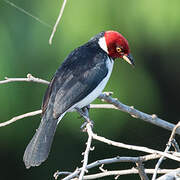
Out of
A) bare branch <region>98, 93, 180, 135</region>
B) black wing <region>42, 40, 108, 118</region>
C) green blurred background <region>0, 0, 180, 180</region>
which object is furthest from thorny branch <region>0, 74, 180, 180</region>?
green blurred background <region>0, 0, 180, 180</region>

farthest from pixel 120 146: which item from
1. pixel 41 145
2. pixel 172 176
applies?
pixel 41 145

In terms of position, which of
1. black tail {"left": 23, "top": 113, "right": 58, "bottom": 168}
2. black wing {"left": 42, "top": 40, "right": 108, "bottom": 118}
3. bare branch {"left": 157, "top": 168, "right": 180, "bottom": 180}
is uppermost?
black wing {"left": 42, "top": 40, "right": 108, "bottom": 118}

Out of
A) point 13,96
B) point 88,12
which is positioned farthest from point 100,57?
point 13,96

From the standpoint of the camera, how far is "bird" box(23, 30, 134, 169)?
3.05m

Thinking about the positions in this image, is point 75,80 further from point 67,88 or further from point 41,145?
point 41,145

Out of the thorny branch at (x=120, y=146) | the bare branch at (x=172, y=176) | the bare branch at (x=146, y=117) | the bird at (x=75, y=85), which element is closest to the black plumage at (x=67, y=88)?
the bird at (x=75, y=85)

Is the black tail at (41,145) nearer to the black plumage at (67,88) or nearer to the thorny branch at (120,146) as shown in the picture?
the black plumage at (67,88)

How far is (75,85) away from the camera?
3.21 metres

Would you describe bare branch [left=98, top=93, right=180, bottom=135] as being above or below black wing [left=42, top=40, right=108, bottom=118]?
below

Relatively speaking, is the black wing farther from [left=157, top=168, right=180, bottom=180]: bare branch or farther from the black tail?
[left=157, top=168, right=180, bottom=180]: bare branch

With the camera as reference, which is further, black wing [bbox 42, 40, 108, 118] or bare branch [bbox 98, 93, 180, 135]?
black wing [bbox 42, 40, 108, 118]

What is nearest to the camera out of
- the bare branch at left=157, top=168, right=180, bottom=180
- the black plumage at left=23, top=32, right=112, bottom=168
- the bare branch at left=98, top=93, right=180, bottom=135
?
the bare branch at left=157, top=168, right=180, bottom=180

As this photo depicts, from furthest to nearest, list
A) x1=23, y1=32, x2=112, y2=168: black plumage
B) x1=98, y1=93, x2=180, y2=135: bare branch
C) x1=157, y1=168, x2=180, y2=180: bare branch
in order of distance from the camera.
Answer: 1. x1=23, y1=32, x2=112, y2=168: black plumage
2. x1=98, y1=93, x2=180, y2=135: bare branch
3. x1=157, y1=168, x2=180, y2=180: bare branch

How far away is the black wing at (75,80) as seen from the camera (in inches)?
124
